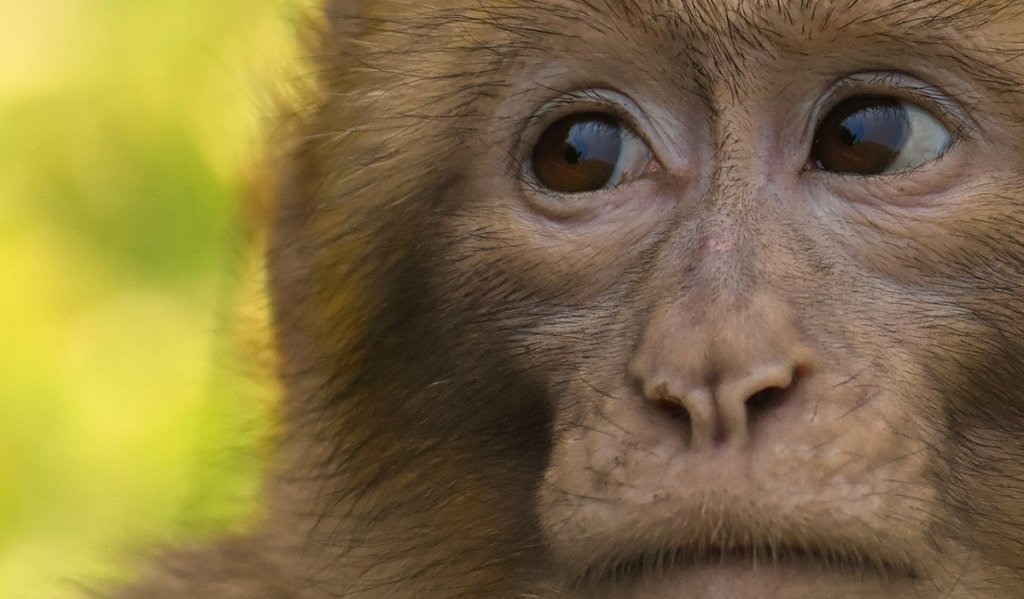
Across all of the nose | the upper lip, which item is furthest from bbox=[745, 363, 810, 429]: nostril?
the upper lip

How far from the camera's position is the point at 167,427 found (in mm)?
6293

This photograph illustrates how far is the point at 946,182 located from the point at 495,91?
0.89 meters

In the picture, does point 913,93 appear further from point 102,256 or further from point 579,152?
point 102,256

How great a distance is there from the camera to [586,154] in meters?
3.48

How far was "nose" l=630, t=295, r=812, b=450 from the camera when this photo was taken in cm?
270

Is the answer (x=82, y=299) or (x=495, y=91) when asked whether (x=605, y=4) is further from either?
(x=82, y=299)

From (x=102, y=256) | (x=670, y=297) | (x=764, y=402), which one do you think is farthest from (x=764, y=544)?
(x=102, y=256)

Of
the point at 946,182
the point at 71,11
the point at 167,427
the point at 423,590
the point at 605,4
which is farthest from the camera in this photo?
the point at 71,11

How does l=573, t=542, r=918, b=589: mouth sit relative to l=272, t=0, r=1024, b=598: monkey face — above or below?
below

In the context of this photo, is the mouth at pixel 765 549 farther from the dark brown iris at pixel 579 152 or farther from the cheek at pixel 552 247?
the dark brown iris at pixel 579 152

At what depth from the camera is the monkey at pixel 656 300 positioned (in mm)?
2766

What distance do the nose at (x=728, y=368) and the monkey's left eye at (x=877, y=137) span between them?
493 mm

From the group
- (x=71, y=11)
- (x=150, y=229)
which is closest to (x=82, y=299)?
(x=150, y=229)

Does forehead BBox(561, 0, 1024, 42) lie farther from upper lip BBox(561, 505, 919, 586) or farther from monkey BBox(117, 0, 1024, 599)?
upper lip BBox(561, 505, 919, 586)
